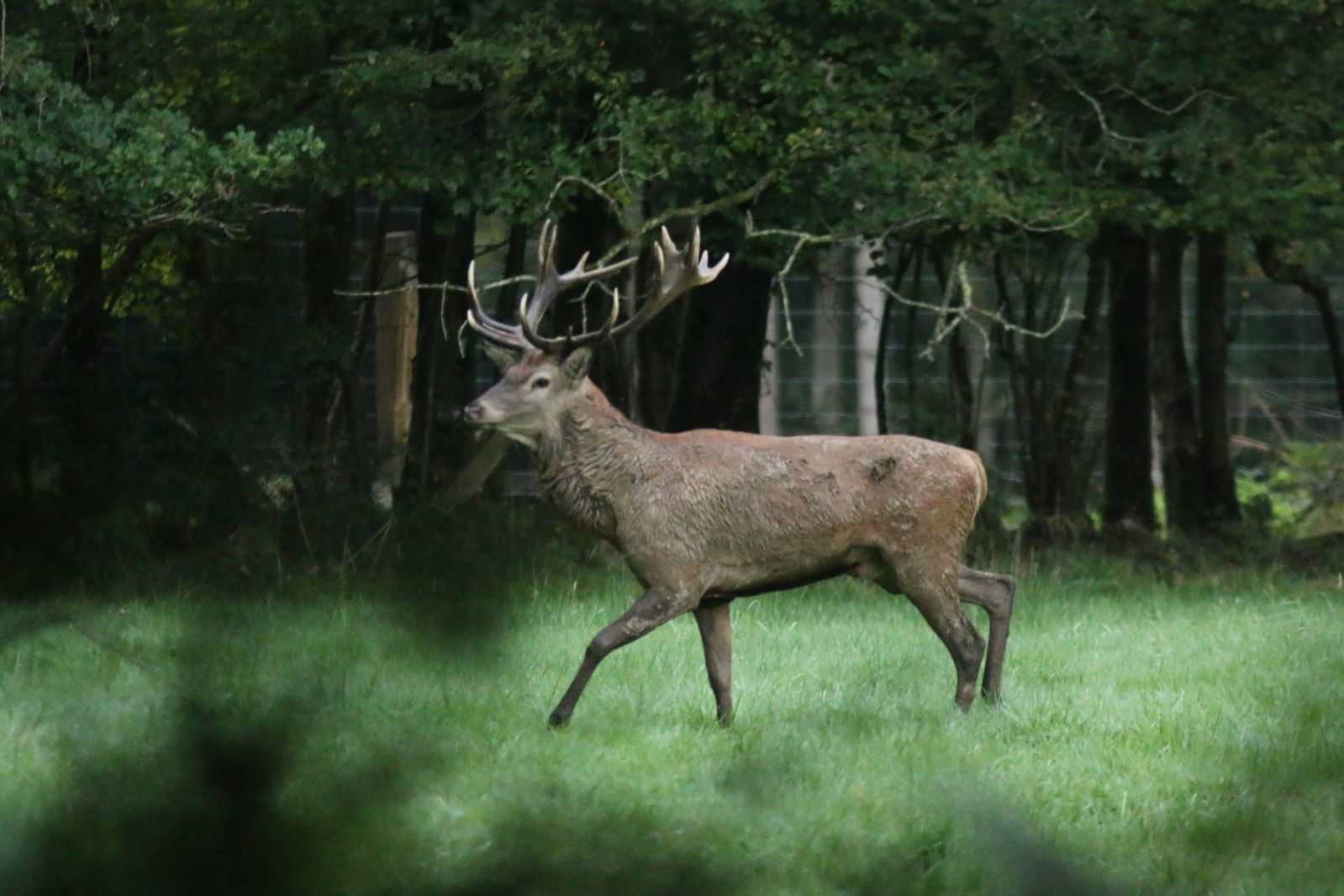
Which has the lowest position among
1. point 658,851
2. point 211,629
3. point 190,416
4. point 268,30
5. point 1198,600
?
point 1198,600

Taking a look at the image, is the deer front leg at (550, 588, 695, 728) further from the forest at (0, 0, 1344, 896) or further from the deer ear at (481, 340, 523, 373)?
the deer ear at (481, 340, 523, 373)

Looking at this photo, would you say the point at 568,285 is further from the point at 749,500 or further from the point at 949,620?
the point at 949,620

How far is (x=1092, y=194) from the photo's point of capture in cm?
Answer: 1212

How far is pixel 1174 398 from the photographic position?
15734 millimetres

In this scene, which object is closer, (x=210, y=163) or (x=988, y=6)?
(x=210, y=163)

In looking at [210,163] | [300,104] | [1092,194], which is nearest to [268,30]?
[300,104]

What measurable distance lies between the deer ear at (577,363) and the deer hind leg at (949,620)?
1333 mm

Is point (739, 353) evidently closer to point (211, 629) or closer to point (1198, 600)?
point (1198, 600)

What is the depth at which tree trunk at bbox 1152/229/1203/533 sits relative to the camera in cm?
1555

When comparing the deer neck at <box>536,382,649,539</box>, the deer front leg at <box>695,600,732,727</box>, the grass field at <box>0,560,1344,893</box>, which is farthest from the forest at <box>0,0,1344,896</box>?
the grass field at <box>0,560,1344,893</box>

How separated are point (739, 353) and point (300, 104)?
3308mm

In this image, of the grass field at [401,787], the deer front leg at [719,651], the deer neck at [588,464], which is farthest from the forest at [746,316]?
the grass field at [401,787]

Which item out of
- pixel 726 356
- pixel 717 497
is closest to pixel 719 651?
pixel 717 497

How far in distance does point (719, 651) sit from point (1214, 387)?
30.5 ft
